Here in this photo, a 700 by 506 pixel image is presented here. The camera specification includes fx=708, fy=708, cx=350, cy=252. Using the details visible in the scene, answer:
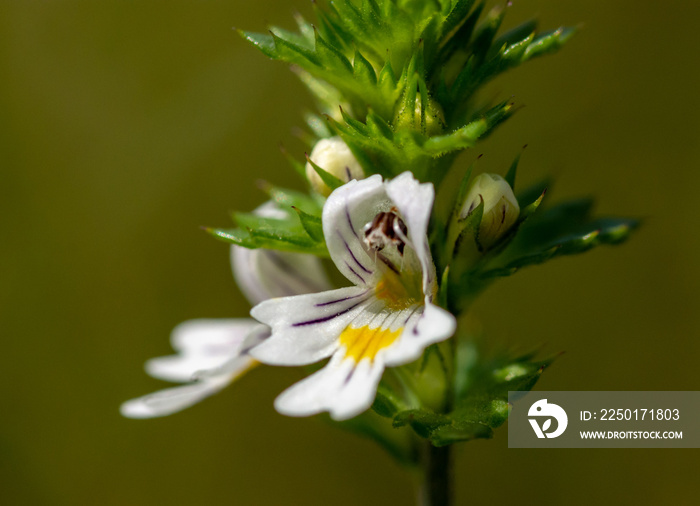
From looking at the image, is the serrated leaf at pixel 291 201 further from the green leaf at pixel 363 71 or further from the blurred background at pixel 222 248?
the blurred background at pixel 222 248

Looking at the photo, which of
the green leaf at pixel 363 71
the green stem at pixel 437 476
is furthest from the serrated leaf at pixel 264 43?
the green stem at pixel 437 476

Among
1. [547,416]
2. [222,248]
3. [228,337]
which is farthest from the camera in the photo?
[222,248]

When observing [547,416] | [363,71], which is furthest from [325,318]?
[547,416]

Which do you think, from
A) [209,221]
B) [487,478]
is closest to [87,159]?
[209,221]

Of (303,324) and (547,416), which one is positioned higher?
(303,324)

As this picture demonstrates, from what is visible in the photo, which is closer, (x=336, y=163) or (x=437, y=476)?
(x=336, y=163)

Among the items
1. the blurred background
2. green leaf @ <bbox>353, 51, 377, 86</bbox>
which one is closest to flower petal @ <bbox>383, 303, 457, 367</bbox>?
green leaf @ <bbox>353, 51, 377, 86</bbox>

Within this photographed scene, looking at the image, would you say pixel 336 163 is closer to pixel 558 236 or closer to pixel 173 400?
pixel 558 236
